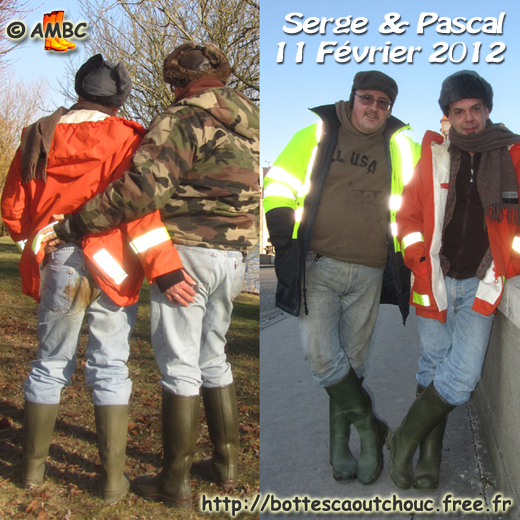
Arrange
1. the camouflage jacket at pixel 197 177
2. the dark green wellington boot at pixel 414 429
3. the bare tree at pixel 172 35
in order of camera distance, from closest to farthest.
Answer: the camouflage jacket at pixel 197 177 → the dark green wellington boot at pixel 414 429 → the bare tree at pixel 172 35

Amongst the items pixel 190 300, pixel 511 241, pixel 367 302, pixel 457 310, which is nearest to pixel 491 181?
pixel 511 241

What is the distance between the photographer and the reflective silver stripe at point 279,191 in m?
3.44

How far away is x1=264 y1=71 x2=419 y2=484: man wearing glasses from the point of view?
3385 mm

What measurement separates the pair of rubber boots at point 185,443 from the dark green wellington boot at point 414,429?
2.89 ft

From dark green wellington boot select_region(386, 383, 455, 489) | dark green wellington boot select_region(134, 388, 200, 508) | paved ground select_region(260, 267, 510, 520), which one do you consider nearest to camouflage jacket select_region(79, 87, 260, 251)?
dark green wellington boot select_region(134, 388, 200, 508)

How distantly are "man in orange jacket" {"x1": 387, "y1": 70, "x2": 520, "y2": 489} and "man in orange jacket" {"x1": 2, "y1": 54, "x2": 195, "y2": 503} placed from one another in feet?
4.26

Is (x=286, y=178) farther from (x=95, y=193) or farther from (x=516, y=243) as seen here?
(x=516, y=243)

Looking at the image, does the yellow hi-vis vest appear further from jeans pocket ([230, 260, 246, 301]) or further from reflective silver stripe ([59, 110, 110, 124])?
reflective silver stripe ([59, 110, 110, 124])

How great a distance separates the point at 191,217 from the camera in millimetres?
Answer: 2990

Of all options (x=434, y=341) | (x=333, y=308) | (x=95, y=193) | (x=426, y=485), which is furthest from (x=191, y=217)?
(x=426, y=485)

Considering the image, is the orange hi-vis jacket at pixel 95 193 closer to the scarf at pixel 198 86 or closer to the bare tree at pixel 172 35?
the scarf at pixel 198 86

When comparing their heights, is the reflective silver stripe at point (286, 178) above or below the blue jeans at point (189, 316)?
above

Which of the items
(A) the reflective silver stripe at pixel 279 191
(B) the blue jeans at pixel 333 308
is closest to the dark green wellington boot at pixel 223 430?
(B) the blue jeans at pixel 333 308

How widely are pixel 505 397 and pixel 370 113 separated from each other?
5.40 ft
